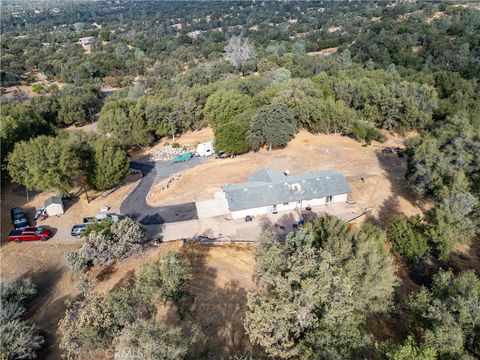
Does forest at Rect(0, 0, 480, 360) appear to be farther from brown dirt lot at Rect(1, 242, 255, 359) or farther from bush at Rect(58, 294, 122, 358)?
brown dirt lot at Rect(1, 242, 255, 359)

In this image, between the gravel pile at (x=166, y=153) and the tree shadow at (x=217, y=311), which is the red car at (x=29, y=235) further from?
the gravel pile at (x=166, y=153)

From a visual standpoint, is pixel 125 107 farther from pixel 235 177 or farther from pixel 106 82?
pixel 106 82

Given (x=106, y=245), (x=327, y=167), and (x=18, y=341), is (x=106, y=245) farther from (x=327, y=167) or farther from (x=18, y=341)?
(x=327, y=167)

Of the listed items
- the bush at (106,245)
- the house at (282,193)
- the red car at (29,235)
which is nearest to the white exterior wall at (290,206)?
the house at (282,193)

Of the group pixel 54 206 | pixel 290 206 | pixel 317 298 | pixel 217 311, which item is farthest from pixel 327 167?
pixel 54 206

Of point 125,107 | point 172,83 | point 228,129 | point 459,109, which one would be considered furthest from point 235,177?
point 172,83

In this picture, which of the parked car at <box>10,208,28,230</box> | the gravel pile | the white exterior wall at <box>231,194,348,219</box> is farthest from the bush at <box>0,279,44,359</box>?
the gravel pile
